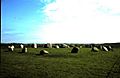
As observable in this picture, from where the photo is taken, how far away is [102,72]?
1650cm

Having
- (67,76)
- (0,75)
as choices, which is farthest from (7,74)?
(67,76)

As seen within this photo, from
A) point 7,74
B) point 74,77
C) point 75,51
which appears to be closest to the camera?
point 74,77

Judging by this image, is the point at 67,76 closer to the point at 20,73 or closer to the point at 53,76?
the point at 53,76

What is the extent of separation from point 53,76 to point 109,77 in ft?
13.5

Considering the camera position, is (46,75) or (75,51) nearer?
(46,75)

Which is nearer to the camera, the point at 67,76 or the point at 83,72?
the point at 67,76

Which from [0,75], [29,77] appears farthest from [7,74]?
[29,77]

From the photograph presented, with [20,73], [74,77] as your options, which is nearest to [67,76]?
[74,77]

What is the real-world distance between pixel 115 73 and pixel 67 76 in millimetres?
3951

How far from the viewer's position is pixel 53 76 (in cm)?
1515

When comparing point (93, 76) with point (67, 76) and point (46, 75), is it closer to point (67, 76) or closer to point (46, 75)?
point (67, 76)

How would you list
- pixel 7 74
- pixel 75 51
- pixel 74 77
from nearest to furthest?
pixel 74 77, pixel 7 74, pixel 75 51

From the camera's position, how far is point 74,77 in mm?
14852

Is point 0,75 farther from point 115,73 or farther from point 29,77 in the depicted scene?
point 115,73
